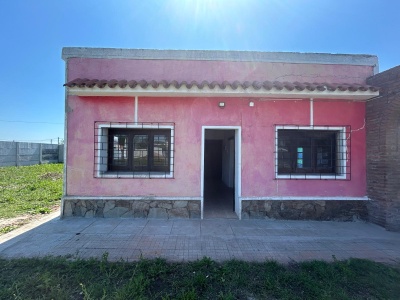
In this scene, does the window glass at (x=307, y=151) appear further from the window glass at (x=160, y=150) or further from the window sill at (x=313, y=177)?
the window glass at (x=160, y=150)

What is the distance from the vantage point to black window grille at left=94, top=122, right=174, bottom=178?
6.51m

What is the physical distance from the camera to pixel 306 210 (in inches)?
248

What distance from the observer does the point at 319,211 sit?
630 cm

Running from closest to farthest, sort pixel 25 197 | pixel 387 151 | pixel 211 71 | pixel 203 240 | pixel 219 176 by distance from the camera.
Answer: pixel 203 240, pixel 387 151, pixel 211 71, pixel 25 197, pixel 219 176

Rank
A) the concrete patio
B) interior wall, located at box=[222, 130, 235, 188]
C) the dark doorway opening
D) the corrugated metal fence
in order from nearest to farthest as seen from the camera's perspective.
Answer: the concrete patio < the dark doorway opening < interior wall, located at box=[222, 130, 235, 188] < the corrugated metal fence

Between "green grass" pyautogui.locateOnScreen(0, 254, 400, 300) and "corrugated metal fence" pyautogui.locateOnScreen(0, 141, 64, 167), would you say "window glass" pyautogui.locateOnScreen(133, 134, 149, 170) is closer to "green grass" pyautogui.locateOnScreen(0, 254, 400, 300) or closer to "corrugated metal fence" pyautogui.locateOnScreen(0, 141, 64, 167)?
"green grass" pyautogui.locateOnScreen(0, 254, 400, 300)

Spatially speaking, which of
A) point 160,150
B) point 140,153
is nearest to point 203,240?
point 160,150

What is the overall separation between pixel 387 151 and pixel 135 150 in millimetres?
7152

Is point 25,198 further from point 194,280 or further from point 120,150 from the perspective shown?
point 194,280

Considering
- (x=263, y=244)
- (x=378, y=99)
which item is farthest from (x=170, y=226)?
(x=378, y=99)

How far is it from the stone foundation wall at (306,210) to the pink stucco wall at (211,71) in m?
3.75

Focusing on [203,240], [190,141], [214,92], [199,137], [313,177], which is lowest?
[203,240]

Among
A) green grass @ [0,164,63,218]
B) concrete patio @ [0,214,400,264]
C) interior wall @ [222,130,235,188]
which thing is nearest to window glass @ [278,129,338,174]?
concrete patio @ [0,214,400,264]

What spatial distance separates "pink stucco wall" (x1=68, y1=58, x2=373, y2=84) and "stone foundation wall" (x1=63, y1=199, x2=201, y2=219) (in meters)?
3.75
